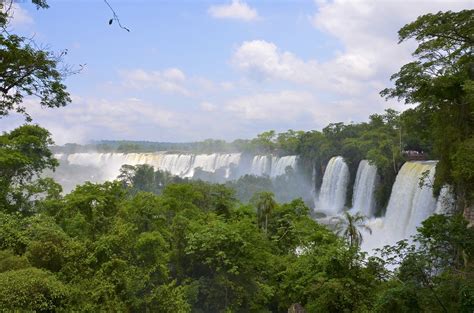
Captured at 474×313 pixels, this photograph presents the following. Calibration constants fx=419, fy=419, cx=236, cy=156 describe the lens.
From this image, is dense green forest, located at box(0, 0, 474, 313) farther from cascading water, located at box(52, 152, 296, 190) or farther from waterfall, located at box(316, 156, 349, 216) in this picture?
cascading water, located at box(52, 152, 296, 190)

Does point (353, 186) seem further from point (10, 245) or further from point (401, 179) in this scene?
point (10, 245)

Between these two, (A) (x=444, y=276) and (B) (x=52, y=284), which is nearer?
(A) (x=444, y=276)

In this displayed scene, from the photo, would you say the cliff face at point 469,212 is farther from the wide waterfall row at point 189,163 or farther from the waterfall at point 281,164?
the waterfall at point 281,164

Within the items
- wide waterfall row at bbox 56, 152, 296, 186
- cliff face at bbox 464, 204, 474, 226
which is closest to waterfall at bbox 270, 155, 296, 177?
wide waterfall row at bbox 56, 152, 296, 186

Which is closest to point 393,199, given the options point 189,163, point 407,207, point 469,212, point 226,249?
point 407,207

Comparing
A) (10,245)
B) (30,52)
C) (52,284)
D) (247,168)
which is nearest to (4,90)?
(30,52)

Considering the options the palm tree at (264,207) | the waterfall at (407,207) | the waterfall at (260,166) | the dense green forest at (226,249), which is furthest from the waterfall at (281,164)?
the dense green forest at (226,249)
